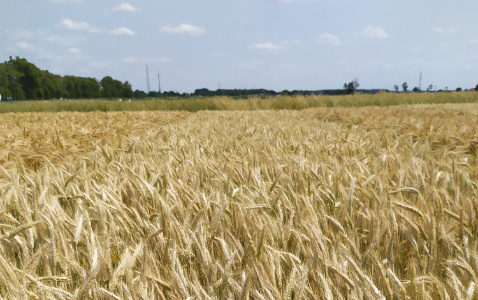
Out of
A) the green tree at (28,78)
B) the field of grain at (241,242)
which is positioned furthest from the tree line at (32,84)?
the field of grain at (241,242)

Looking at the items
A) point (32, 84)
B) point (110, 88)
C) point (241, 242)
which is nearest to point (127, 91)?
point (110, 88)

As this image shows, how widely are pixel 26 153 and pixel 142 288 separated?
2205 millimetres

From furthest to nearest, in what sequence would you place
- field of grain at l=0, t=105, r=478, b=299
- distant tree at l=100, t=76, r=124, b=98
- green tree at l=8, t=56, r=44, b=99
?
distant tree at l=100, t=76, r=124, b=98
green tree at l=8, t=56, r=44, b=99
field of grain at l=0, t=105, r=478, b=299

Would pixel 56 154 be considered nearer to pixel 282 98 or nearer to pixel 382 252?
pixel 382 252

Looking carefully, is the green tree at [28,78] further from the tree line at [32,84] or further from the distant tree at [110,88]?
the distant tree at [110,88]

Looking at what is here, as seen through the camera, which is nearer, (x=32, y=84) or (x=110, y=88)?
(x=32, y=84)

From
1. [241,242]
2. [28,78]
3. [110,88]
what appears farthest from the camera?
[110,88]

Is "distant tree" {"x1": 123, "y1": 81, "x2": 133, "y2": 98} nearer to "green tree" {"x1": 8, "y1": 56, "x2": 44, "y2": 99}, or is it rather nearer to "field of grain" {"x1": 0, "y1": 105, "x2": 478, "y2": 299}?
"green tree" {"x1": 8, "y1": 56, "x2": 44, "y2": 99}

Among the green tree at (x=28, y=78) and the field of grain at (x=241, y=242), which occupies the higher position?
the green tree at (x=28, y=78)

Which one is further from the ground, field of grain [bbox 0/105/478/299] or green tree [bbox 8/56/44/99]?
green tree [bbox 8/56/44/99]

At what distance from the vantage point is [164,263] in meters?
0.90

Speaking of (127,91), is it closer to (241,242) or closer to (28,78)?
(28,78)

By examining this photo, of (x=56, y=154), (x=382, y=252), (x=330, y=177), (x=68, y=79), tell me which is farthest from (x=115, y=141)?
(x=68, y=79)

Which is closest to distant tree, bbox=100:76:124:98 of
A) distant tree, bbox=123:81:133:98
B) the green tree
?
distant tree, bbox=123:81:133:98
